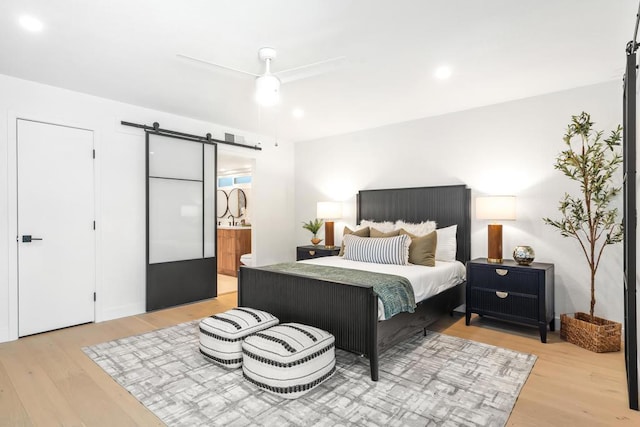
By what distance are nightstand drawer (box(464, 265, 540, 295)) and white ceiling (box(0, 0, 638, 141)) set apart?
1866 millimetres

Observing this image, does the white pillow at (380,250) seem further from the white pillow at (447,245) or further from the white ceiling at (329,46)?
the white ceiling at (329,46)

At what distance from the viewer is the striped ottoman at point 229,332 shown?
2.66m

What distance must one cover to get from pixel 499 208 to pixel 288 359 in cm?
271

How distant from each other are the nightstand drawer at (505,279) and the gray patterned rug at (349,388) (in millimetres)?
660

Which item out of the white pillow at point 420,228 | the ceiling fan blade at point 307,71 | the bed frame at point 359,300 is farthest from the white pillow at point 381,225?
the ceiling fan blade at point 307,71

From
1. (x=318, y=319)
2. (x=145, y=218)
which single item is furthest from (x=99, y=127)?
(x=318, y=319)

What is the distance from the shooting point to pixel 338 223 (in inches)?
221

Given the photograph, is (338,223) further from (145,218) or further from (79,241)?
(79,241)

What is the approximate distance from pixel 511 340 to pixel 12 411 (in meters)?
3.94

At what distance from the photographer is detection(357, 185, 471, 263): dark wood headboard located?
4.22 m

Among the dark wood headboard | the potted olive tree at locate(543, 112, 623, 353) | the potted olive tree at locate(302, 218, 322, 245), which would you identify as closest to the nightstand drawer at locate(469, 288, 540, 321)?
the potted olive tree at locate(543, 112, 623, 353)

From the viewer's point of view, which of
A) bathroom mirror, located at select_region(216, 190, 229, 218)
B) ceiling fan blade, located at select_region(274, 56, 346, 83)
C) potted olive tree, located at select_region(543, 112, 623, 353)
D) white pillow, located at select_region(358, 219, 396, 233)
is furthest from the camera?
bathroom mirror, located at select_region(216, 190, 229, 218)

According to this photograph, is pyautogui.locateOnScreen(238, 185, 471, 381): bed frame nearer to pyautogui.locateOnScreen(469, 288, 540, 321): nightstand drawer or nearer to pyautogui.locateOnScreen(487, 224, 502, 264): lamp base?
pyautogui.locateOnScreen(469, 288, 540, 321): nightstand drawer

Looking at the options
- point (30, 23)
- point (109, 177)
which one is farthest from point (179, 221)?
point (30, 23)
